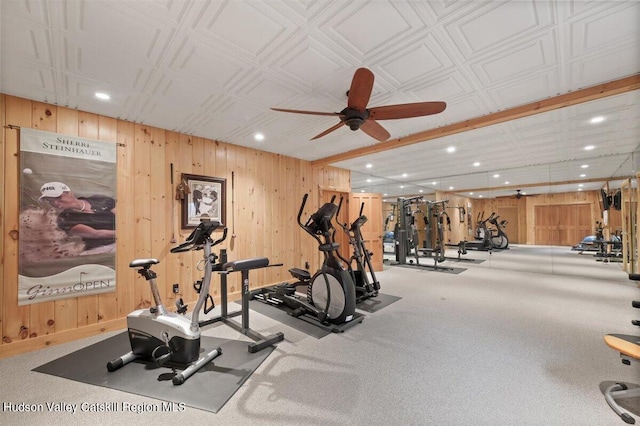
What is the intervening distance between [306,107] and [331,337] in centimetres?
291

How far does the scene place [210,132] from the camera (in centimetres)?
416

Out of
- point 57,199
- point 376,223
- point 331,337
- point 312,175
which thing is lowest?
point 331,337

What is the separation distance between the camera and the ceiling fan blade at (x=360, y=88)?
1934 millimetres

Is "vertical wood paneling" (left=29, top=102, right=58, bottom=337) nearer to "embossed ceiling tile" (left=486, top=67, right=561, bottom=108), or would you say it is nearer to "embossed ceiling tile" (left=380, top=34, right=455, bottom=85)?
"embossed ceiling tile" (left=380, top=34, right=455, bottom=85)

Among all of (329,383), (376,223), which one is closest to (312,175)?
(376,223)

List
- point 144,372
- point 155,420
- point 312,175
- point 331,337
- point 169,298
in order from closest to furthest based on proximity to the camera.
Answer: point 155,420 < point 144,372 < point 331,337 < point 169,298 < point 312,175

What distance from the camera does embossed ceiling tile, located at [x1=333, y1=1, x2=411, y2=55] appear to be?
1777 millimetres

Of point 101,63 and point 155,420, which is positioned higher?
point 101,63

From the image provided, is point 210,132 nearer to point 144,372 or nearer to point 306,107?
point 306,107

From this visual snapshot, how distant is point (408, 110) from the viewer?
236 cm

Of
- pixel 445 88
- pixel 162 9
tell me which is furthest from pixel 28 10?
pixel 445 88

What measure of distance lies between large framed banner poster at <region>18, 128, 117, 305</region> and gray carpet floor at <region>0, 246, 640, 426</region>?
2.43 feet

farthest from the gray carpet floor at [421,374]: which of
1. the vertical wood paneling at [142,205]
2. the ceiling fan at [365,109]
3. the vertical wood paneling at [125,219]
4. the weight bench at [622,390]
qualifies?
the ceiling fan at [365,109]

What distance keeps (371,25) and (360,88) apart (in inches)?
17.1
